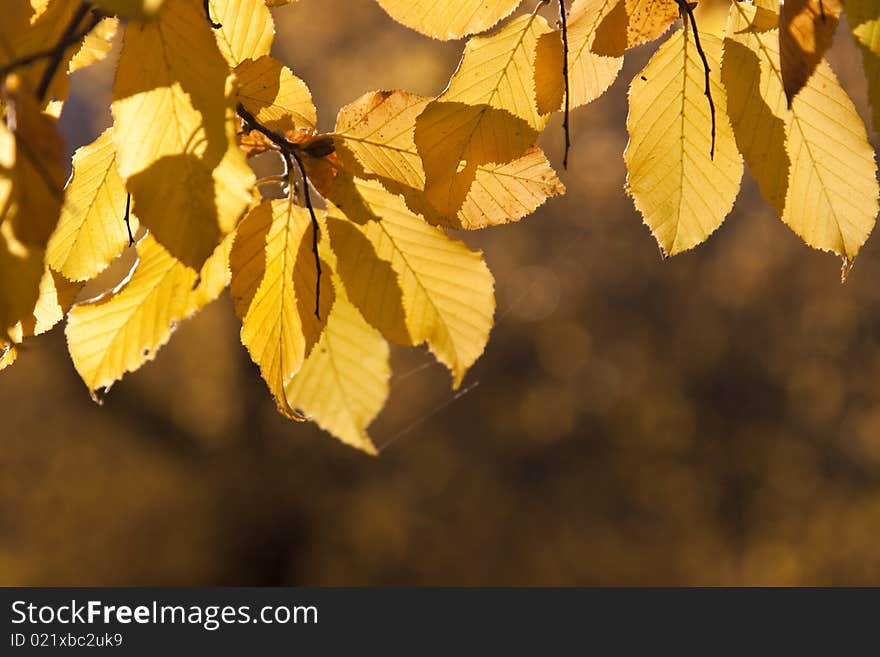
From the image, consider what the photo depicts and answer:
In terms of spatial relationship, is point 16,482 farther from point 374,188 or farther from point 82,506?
point 374,188

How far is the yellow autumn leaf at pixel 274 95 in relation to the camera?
555mm

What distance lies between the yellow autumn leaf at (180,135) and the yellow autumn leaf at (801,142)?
0.32 metres

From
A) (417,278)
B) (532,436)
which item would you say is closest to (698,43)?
(417,278)

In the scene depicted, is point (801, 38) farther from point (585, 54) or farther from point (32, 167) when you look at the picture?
point (32, 167)

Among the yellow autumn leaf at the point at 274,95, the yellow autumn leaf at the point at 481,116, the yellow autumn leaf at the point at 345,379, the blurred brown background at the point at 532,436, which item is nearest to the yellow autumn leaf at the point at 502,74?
the yellow autumn leaf at the point at 481,116

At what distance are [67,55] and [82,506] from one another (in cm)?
635

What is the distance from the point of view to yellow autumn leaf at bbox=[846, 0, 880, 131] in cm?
38

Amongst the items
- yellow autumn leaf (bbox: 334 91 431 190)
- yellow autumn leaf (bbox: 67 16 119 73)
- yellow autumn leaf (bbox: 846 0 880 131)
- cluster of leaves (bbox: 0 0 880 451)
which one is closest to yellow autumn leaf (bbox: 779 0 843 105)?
yellow autumn leaf (bbox: 846 0 880 131)

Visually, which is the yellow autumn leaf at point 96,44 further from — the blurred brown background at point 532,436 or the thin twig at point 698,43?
the blurred brown background at point 532,436

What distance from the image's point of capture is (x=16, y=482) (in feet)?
19.9

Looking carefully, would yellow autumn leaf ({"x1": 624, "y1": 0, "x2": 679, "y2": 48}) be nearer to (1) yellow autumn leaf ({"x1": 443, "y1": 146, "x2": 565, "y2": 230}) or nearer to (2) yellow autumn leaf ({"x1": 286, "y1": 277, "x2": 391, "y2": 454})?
(1) yellow autumn leaf ({"x1": 443, "y1": 146, "x2": 565, "y2": 230})

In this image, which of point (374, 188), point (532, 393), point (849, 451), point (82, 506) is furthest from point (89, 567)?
point (374, 188)

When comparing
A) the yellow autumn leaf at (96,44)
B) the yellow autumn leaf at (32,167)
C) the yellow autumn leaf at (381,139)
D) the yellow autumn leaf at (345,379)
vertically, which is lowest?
the yellow autumn leaf at (345,379)

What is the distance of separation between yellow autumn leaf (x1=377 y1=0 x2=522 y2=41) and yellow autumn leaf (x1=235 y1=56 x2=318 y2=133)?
3.6 inches
